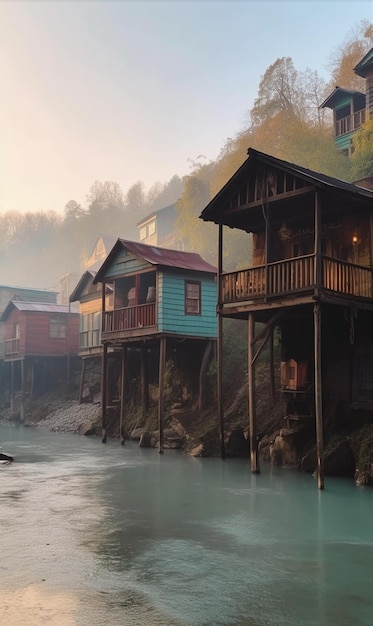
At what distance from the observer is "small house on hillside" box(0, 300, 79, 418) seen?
4216 centimetres

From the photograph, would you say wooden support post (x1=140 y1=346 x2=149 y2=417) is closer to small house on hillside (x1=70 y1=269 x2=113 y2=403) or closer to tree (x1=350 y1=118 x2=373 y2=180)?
small house on hillside (x1=70 y1=269 x2=113 y2=403)

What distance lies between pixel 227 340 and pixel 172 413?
536 centimetres

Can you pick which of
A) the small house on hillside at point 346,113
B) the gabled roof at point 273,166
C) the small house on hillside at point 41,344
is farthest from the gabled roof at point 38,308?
the gabled roof at point 273,166

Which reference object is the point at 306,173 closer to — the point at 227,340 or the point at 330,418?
the point at 330,418

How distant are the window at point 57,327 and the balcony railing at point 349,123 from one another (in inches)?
950

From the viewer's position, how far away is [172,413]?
88.2 feet

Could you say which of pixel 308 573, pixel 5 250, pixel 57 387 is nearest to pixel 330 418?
pixel 308 573

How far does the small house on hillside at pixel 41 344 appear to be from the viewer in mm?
42156

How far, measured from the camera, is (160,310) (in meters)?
25.3

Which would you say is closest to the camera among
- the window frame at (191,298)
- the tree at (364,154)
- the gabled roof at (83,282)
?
the window frame at (191,298)

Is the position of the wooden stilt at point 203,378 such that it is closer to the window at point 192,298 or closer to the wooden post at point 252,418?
the window at point 192,298

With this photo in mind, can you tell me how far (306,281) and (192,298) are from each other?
1098 centimetres

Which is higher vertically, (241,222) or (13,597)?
(241,222)

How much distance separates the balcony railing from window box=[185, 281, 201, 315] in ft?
63.2
